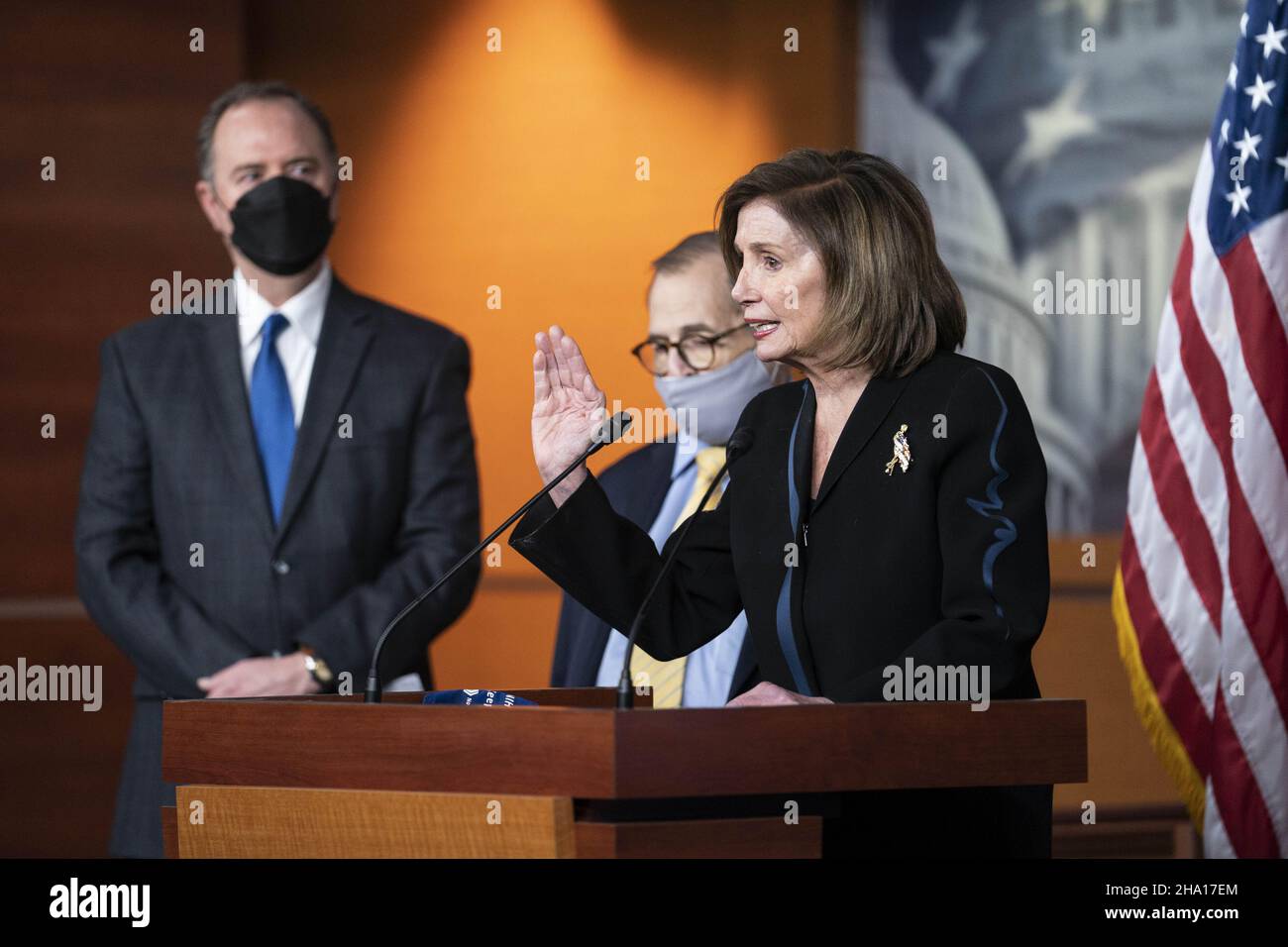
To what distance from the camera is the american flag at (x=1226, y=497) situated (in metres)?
3.53

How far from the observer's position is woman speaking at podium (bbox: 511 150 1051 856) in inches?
83.3

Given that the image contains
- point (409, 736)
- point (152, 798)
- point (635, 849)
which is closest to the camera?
point (635, 849)

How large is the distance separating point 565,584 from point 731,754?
69 cm

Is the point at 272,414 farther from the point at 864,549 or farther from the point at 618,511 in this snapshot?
the point at 864,549

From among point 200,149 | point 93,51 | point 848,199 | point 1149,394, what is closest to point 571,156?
point 93,51

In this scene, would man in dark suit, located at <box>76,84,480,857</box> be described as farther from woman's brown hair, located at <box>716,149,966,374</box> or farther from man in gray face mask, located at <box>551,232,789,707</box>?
woman's brown hair, located at <box>716,149,966,374</box>

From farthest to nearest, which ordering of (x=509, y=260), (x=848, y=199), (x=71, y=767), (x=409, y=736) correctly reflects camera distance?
1. (x=509, y=260)
2. (x=71, y=767)
3. (x=848, y=199)
4. (x=409, y=736)

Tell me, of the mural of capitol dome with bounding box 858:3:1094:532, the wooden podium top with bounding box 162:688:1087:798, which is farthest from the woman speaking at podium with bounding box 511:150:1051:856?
the mural of capitol dome with bounding box 858:3:1094:532

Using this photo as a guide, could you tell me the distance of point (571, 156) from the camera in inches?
250

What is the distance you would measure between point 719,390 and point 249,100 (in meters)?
1.38

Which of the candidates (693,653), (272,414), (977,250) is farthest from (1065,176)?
(693,653)

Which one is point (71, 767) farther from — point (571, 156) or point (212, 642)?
point (571, 156)

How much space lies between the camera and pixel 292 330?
3.93 meters
